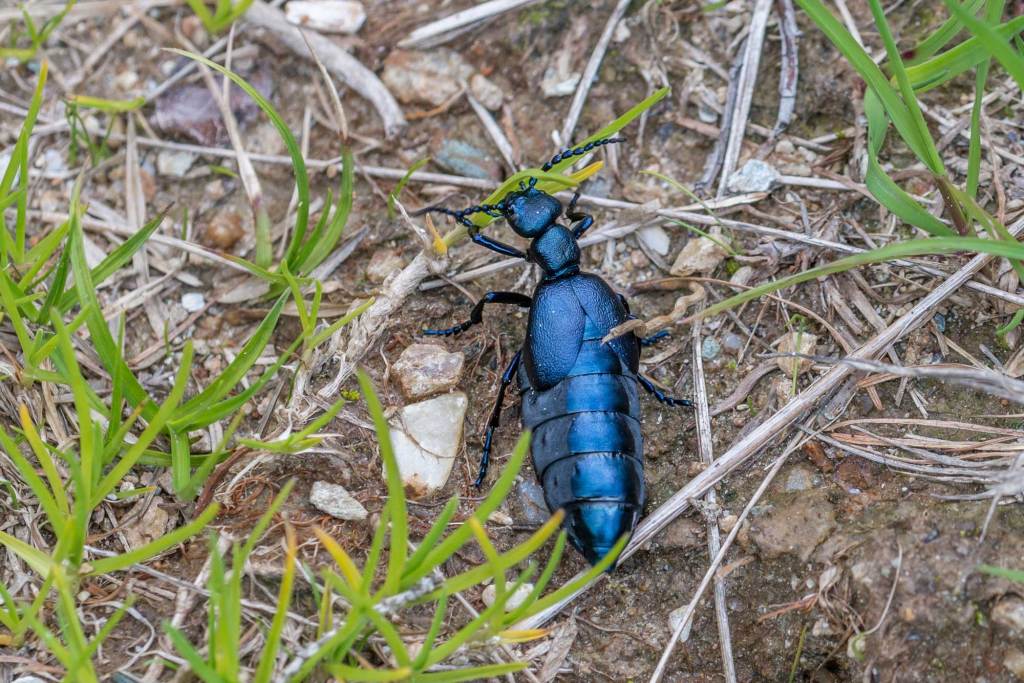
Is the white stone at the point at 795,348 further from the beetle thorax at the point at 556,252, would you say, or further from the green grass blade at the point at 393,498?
the green grass blade at the point at 393,498

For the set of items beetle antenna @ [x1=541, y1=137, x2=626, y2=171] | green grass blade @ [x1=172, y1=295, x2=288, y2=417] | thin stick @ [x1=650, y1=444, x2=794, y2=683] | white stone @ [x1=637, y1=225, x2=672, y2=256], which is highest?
beetle antenna @ [x1=541, y1=137, x2=626, y2=171]

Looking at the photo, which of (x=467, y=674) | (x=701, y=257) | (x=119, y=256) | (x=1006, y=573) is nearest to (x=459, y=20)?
(x=701, y=257)

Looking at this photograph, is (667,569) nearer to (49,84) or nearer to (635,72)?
(635,72)

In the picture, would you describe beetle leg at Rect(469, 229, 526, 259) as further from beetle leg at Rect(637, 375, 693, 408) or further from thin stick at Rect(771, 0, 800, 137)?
thin stick at Rect(771, 0, 800, 137)

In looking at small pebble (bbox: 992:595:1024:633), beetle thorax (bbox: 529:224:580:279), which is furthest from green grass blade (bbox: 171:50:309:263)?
small pebble (bbox: 992:595:1024:633)

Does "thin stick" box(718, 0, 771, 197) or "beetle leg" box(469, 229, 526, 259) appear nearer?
"beetle leg" box(469, 229, 526, 259)

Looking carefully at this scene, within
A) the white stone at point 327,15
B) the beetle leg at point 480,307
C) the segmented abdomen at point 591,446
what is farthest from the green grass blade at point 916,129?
the white stone at point 327,15
